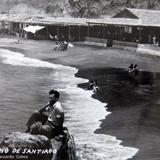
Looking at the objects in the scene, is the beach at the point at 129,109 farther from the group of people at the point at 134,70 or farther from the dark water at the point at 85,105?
the group of people at the point at 134,70

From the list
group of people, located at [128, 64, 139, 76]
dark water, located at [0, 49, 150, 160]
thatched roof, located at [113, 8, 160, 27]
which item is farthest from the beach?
thatched roof, located at [113, 8, 160, 27]

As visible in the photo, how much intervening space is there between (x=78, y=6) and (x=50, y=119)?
6671cm

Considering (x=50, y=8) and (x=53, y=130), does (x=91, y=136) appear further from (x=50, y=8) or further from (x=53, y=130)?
(x=50, y=8)

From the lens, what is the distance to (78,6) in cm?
7525

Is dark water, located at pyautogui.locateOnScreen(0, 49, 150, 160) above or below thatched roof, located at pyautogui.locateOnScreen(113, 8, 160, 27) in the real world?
below

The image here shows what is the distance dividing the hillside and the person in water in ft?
182

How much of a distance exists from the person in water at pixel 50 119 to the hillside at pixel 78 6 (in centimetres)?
5547

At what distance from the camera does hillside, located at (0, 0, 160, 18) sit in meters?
68.0

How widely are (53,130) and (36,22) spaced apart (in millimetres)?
51715

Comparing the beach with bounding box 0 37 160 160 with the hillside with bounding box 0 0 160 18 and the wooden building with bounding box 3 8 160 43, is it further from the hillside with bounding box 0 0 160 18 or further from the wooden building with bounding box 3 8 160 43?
the hillside with bounding box 0 0 160 18

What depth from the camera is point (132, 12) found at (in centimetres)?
4819

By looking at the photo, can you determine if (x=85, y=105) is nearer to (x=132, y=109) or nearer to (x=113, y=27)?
(x=132, y=109)

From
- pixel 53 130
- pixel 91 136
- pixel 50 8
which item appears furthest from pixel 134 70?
pixel 50 8

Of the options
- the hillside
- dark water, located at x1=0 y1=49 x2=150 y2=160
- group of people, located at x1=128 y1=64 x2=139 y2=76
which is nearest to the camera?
dark water, located at x1=0 y1=49 x2=150 y2=160
